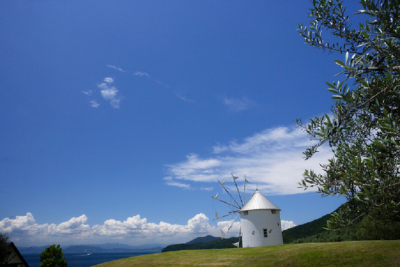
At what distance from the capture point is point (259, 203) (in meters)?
29.3

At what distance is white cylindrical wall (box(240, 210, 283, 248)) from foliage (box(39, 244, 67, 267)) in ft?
72.6

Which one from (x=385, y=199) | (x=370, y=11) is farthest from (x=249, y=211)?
(x=370, y=11)

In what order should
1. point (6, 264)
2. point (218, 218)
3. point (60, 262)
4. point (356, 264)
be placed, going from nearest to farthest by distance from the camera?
1. point (356, 264)
2. point (6, 264)
3. point (60, 262)
4. point (218, 218)

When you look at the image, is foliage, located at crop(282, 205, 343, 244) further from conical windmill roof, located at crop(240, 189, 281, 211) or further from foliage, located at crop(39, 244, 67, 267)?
foliage, located at crop(39, 244, 67, 267)

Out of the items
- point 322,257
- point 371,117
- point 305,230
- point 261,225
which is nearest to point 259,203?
point 261,225

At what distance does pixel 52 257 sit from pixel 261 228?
24852 millimetres

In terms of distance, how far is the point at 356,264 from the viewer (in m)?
14.8

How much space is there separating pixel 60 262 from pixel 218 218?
20302mm

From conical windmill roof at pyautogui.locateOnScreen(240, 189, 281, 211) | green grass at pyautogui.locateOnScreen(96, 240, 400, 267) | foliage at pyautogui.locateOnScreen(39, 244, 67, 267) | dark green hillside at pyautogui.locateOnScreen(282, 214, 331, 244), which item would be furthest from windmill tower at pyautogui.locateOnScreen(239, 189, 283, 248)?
dark green hillside at pyautogui.locateOnScreen(282, 214, 331, 244)

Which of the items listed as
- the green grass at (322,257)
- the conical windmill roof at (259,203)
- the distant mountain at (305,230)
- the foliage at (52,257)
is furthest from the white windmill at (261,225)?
the distant mountain at (305,230)

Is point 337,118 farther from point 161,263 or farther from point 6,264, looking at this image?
point 6,264

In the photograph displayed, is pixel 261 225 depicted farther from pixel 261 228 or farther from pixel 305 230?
pixel 305 230

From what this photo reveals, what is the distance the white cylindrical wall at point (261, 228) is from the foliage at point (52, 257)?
22135 mm

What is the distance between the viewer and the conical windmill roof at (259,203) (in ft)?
94.0
